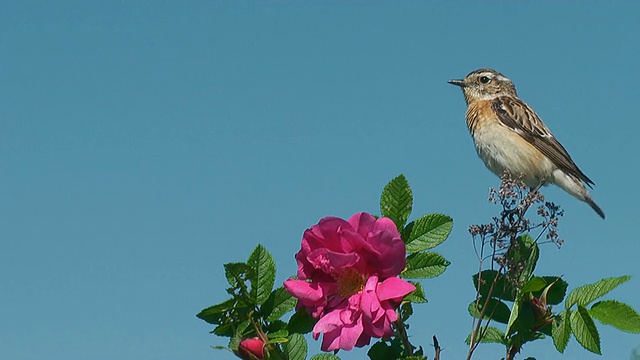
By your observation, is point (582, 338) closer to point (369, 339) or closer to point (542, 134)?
point (369, 339)

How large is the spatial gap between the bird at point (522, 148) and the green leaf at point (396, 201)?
672 cm

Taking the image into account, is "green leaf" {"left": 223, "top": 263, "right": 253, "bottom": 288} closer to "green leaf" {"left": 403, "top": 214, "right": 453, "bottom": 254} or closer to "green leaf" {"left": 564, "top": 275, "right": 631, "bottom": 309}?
"green leaf" {"left": 403, "top": 214, "right": 453, "bottom": 254}

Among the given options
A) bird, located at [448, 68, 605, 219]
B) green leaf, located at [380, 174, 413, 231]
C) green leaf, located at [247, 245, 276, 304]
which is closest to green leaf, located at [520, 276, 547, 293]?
green leaf, located at [380, 174, 413, 231]

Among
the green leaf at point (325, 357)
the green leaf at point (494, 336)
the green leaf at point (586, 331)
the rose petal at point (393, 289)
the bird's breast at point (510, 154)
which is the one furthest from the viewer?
the bird's breast at point (510, 154)

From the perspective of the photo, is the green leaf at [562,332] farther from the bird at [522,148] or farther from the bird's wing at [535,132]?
the bird's wing at [535,132]

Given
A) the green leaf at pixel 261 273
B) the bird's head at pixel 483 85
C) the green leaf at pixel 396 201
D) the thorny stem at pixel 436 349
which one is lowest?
the thorny stem at pixel 436 349

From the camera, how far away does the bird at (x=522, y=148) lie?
9.73m

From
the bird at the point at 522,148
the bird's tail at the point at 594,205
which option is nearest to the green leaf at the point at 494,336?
the bird at the point at 522,148

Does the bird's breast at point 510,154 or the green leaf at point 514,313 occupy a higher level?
the bird's breast at point 510,154

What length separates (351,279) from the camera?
9.06 ft

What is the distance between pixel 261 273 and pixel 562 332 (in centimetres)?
104

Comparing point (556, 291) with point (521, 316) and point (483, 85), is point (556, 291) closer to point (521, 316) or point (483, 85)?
point (521, 316)

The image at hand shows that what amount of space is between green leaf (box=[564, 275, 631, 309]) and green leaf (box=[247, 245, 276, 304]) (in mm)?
1031

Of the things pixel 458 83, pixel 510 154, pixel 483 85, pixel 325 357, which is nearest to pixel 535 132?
pixel 510 154
